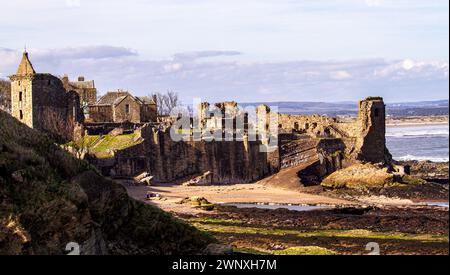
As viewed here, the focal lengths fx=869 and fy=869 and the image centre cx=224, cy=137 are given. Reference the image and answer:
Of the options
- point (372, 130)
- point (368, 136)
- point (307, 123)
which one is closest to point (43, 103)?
point (307, 123)

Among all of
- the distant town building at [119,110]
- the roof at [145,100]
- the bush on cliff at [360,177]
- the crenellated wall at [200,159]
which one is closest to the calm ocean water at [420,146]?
the bush on cliff at [360,177]

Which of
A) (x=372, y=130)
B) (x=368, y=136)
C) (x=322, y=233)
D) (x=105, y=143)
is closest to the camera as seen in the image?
(x=322, y=233)

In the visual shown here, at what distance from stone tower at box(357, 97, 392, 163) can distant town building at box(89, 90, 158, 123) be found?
74.4 ft

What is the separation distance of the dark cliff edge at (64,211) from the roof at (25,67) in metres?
52.1

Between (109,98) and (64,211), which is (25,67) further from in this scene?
(64,211)

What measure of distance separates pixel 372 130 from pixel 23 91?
2917cm

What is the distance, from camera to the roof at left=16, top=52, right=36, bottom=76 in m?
72.4

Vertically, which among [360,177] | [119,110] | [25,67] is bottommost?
[360,177]

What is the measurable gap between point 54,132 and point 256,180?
1692 centimetres

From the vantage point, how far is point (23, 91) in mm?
72312

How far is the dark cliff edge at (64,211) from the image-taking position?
705 inches

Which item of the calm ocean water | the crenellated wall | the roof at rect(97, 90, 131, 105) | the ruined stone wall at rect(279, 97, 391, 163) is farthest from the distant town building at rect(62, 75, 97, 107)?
the calm ocean water

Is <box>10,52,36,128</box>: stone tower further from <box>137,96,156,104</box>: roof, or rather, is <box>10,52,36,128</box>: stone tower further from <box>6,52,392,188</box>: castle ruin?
<box>137,96,156,104</box>: roof
